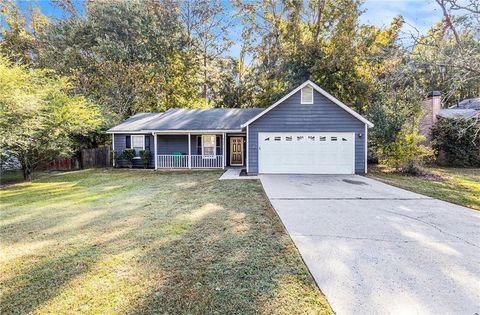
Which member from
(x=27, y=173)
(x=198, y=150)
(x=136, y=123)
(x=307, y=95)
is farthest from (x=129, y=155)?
(x=307, y=95)

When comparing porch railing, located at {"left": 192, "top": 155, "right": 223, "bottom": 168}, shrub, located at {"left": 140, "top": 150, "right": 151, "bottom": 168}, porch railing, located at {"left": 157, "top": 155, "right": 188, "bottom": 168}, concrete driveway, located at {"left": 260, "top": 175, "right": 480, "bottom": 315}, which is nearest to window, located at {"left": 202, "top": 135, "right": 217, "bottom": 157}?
porch railing, located at {"left": 192, "top": 155, "right": 223, "bottom": 168}

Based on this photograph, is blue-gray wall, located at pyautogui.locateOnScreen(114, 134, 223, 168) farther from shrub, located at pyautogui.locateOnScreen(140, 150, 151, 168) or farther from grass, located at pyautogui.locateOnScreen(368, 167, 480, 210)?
grass, located at pyautogui.locateOnScreen(368, 167, 480, 210)

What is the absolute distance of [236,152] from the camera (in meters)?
16.9

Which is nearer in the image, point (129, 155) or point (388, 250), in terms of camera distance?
point (388, 250)

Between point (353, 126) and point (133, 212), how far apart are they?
10.6 metres

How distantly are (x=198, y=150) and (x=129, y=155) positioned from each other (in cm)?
402

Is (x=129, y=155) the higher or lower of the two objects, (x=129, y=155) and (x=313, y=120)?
the lower

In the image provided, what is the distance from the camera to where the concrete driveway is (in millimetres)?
2965

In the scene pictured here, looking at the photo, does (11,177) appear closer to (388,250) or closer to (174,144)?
(174,144)

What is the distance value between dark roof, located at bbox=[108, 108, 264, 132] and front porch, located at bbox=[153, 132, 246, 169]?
0.58 meters

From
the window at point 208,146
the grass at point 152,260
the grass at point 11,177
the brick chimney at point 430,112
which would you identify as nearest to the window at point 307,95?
the window at point 208,146

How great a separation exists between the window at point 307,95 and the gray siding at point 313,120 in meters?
0.19

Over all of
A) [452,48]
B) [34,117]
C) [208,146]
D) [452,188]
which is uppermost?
[452,48]

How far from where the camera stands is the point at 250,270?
3.63 meters
